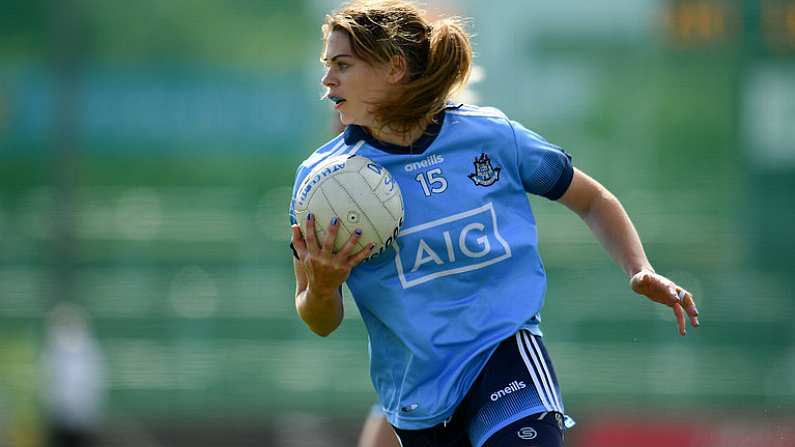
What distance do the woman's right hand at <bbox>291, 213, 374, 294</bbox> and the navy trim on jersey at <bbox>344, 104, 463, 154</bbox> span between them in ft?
0.97

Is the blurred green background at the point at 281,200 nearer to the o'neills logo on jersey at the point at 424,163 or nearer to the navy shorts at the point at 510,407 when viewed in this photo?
the navy shorts at the point at 510,407

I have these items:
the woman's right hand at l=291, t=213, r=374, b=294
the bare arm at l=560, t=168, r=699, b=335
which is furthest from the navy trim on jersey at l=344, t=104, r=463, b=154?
the bare arm at l=560, t=168, r=699, b=335

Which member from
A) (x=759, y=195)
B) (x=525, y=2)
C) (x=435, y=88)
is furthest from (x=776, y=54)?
(x=435, y=88)

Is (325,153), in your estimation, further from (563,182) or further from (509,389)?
(509,389)

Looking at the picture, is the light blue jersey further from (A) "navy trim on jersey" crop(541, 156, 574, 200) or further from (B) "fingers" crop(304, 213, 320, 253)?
(B) "fingers" crop(304, 213, 320, 253)

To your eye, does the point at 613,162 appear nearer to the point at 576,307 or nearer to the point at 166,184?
the point at 576,307

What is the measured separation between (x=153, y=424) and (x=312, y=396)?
1.37 m

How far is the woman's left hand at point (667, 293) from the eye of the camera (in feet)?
10.6

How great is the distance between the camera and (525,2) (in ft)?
36.7

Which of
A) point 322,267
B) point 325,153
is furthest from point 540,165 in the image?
point 322,267

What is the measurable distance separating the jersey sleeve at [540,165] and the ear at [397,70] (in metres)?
0.34

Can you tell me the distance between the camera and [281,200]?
1108 centimetres

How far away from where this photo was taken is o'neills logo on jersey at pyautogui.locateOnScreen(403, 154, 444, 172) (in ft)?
10.9

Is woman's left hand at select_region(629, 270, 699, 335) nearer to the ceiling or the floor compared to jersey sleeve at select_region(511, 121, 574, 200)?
nearer to the floor
